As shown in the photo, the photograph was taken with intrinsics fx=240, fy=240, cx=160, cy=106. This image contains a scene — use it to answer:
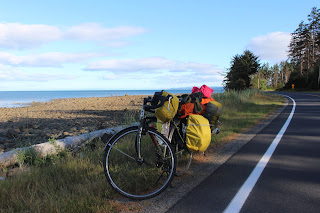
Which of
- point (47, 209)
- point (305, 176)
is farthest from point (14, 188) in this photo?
point (305, 176)

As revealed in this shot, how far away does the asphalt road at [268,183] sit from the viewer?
10.6 ft

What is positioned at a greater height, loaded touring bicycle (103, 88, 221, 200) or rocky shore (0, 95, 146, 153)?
loaded touring bicycle (103, 88, 221, 200)

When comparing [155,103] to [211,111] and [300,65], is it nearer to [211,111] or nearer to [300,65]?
[211,111]

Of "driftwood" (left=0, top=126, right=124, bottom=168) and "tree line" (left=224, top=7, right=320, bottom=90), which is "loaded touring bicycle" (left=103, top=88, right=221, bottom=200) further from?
"tree line" (left=224, top=7, right=320, bottom=90)

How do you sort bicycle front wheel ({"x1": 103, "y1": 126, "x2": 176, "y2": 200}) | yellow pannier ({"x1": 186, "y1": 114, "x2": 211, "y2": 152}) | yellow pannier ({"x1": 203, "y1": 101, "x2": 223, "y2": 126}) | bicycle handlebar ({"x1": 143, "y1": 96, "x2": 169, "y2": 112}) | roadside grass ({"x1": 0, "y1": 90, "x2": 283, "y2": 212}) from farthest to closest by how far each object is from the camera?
1. yellow pannier ({"x1": 203, "y1": 101, "x2": 223, "y2": 126})
2. yellow pannier ({"x1": 186, "y1": 114, "x2": 211, "y2": 152})
3. bicycle handlebar ({"x1": 143, "y1": 96, "x2": 169, "y2": 112})
4. bicycle front wheel ({"x1": 103, "y1": 126, "x2": 176, "y2": 200})
5. roadside grass ({"x1": 0, "y1": 90, "x2": 283, "y2": 212})

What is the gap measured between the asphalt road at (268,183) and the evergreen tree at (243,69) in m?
18.9

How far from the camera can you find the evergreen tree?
79.8 feet

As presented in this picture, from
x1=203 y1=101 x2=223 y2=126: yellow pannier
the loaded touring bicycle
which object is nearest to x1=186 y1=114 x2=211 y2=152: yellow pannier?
the loaded touring bicycle

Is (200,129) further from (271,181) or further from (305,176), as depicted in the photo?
(305,176)

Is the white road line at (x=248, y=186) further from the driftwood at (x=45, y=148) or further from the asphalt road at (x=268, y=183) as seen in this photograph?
Result: the driftwood at (x=45, y=148)

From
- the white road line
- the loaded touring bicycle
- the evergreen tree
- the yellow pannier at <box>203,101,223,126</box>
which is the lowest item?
the white road line

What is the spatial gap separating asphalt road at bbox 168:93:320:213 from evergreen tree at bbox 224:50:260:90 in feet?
62.0

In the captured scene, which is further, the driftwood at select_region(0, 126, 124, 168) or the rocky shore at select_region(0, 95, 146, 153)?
the rocky shore at select_region(0, 95, 146, 153)

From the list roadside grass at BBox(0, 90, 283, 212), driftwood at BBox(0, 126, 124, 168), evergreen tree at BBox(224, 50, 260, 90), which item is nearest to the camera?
roadside grass at BBox(0, 90, 283, 212)
